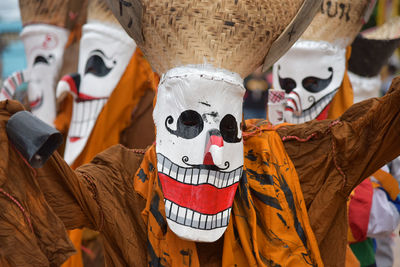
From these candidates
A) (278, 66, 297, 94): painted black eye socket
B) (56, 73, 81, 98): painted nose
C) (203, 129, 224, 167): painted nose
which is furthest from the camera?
(56, 73, 81, 98): painted nose

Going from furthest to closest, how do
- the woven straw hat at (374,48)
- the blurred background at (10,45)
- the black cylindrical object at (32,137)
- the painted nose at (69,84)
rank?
the blurred background at (10,45)
the woven straw hat at (374,48)
the painted nose at (69,84)
the black cylindrical object at (32,137)

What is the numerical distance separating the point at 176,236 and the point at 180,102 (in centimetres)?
47

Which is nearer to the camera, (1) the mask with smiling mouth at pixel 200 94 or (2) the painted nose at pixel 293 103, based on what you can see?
(1) the mask with smiling mouth at pixel 200 94

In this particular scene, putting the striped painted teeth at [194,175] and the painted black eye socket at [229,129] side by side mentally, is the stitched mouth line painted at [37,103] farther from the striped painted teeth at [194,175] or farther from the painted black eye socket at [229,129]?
the painted black eye socket at [229,129]

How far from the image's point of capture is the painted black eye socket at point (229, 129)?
1812mm

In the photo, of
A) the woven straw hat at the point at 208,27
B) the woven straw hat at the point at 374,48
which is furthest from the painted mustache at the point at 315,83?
the woven straw hat at the point at 208,27

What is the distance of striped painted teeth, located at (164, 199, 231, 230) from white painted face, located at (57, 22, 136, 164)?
5.31 feet

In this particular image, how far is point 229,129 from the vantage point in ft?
6.03

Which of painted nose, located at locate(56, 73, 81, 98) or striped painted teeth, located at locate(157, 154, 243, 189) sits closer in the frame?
striped painted teeth, located at locate(157, 154, 243, 189)

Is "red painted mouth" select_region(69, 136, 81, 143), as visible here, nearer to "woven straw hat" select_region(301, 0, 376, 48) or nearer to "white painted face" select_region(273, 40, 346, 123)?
"white painted face" select_region(273, 40, 346, 123)

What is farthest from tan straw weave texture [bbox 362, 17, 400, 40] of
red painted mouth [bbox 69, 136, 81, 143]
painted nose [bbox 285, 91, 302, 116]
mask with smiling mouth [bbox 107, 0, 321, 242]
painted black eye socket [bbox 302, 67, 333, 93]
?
red painted mouth [bbox 69, 136, 81, 143]

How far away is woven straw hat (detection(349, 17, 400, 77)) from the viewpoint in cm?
343

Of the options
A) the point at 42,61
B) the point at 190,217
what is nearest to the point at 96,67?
the point at 42,61

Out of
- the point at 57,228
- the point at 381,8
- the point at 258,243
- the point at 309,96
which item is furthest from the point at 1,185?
the point at 381,8
